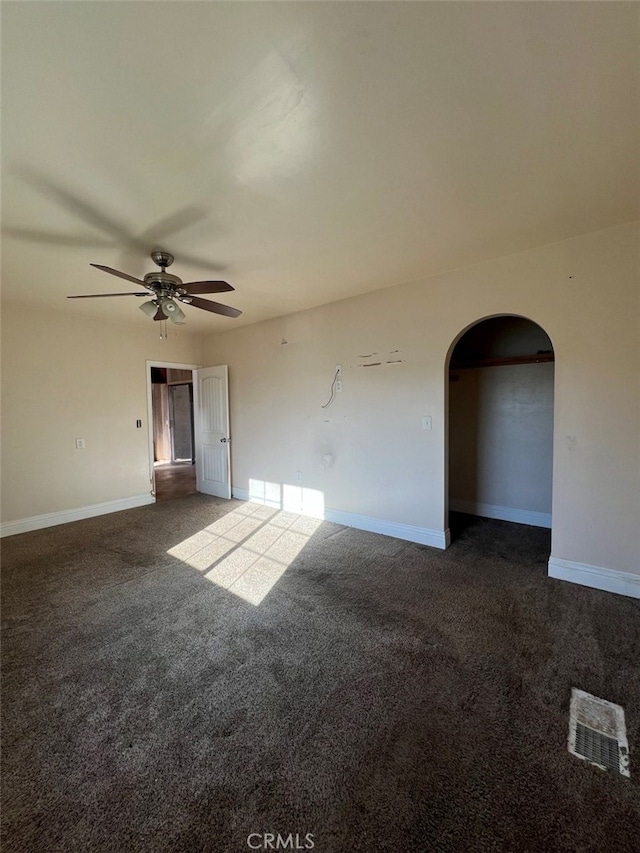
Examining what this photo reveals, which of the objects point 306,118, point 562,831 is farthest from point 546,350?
point 562,831

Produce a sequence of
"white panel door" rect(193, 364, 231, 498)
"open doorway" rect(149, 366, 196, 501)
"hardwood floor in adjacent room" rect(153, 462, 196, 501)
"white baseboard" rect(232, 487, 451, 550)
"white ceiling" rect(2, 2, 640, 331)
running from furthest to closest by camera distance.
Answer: "open doorway" rect(149, 366, 196, 501), "hardwood floor in adjacent room" rect(153, 462, 196, 501), "white panel door" rect(193, 364, 231, 498), "white baseboard" rect(232, 487, 451, 550), "white ceiling" rect(2, 2, 640, 331)

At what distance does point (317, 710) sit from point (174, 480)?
6.17 m

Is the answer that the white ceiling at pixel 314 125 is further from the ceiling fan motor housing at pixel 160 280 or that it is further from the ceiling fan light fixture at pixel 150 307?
the ceiling fan light fixture at pixel 150 307

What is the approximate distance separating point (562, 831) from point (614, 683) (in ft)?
3.02

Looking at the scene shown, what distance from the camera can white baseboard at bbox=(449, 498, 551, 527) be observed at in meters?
4.04

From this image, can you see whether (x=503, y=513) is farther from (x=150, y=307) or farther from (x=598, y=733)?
(x=150, y=307)

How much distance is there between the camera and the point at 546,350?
13.2ft

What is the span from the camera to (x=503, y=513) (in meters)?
4.31

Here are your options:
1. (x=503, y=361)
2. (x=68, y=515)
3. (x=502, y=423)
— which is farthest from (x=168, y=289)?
(x=502, y=423)

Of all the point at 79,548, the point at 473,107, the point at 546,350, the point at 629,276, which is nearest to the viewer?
the point at 473,107

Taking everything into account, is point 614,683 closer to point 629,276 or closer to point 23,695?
point 629,276

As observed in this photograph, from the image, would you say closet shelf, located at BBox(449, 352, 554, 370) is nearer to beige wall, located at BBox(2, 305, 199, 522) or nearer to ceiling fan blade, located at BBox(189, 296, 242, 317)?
ceiling fan blade, located at BBox(189, 296, 242, 317)

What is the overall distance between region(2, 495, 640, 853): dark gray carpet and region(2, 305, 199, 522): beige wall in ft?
5.76

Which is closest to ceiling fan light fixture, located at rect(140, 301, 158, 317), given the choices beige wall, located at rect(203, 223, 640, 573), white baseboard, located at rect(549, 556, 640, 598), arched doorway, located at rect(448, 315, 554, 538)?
beige wall, located at rect(203, 223, 640, 573)
